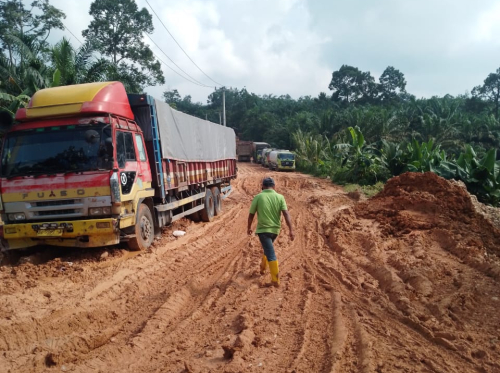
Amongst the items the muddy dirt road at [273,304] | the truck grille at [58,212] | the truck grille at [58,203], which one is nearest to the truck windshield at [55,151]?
the truck grille at [58,203]

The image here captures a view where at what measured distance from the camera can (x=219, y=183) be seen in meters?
15.1

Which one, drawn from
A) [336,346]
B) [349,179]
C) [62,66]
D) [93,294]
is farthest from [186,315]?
[349,179]

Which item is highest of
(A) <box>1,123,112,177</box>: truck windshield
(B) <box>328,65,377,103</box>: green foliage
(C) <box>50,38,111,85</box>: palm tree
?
(B) <box>328,65,377,103</box>: green foliage

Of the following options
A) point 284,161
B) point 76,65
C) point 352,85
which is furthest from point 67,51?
point 352,85

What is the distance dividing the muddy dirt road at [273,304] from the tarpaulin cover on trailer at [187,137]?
2.44 meters

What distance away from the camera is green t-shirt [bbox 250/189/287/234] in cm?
614

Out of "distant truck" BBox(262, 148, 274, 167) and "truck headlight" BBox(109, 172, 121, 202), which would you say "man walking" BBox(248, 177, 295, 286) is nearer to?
"truck headlight" BBox(109, 172, 121, 202)

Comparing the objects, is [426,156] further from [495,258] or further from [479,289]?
[479,289]

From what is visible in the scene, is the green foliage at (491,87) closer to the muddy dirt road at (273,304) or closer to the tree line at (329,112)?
the tree line at (329,112)

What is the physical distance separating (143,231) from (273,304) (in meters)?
4.04

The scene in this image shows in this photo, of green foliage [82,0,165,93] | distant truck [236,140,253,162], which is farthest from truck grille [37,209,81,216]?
distant truck [236,140,253,162]

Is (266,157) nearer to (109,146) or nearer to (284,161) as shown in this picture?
(284,161)

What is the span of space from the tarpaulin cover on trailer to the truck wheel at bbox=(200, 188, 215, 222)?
1.19 metres

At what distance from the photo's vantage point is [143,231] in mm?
8383
